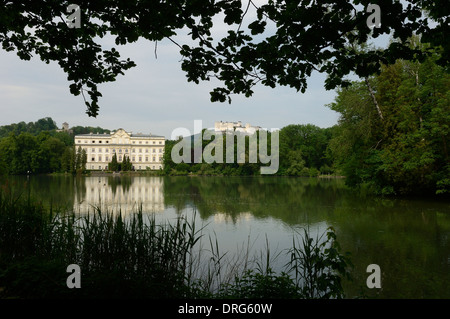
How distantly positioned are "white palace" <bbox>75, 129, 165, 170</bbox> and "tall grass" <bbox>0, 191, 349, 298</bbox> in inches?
2581

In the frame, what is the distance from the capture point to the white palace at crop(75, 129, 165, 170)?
70.6m

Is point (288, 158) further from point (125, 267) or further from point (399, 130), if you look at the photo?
point (125, 267)

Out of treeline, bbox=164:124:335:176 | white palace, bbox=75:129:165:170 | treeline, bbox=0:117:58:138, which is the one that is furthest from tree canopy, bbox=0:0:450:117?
treeline, bbox=0:117:58:138

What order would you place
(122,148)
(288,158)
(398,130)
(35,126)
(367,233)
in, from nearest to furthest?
(367,233), (398,130), (288,158), (122,148), (35,126)

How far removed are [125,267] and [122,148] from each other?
70522mm

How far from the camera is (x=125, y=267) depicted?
13.4ft

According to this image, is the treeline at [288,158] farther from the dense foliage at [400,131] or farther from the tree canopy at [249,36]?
the tree canopy at [249,36]

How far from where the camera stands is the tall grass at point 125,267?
2854 mm

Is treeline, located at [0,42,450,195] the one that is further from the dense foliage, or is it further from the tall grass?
the tall grass

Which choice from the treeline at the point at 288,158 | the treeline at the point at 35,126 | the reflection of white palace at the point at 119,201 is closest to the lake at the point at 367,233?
the reflection of white palace at the point at 119,201

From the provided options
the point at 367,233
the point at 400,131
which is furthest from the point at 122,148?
the point at 367,233

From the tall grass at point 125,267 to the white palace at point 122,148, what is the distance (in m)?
65.6
